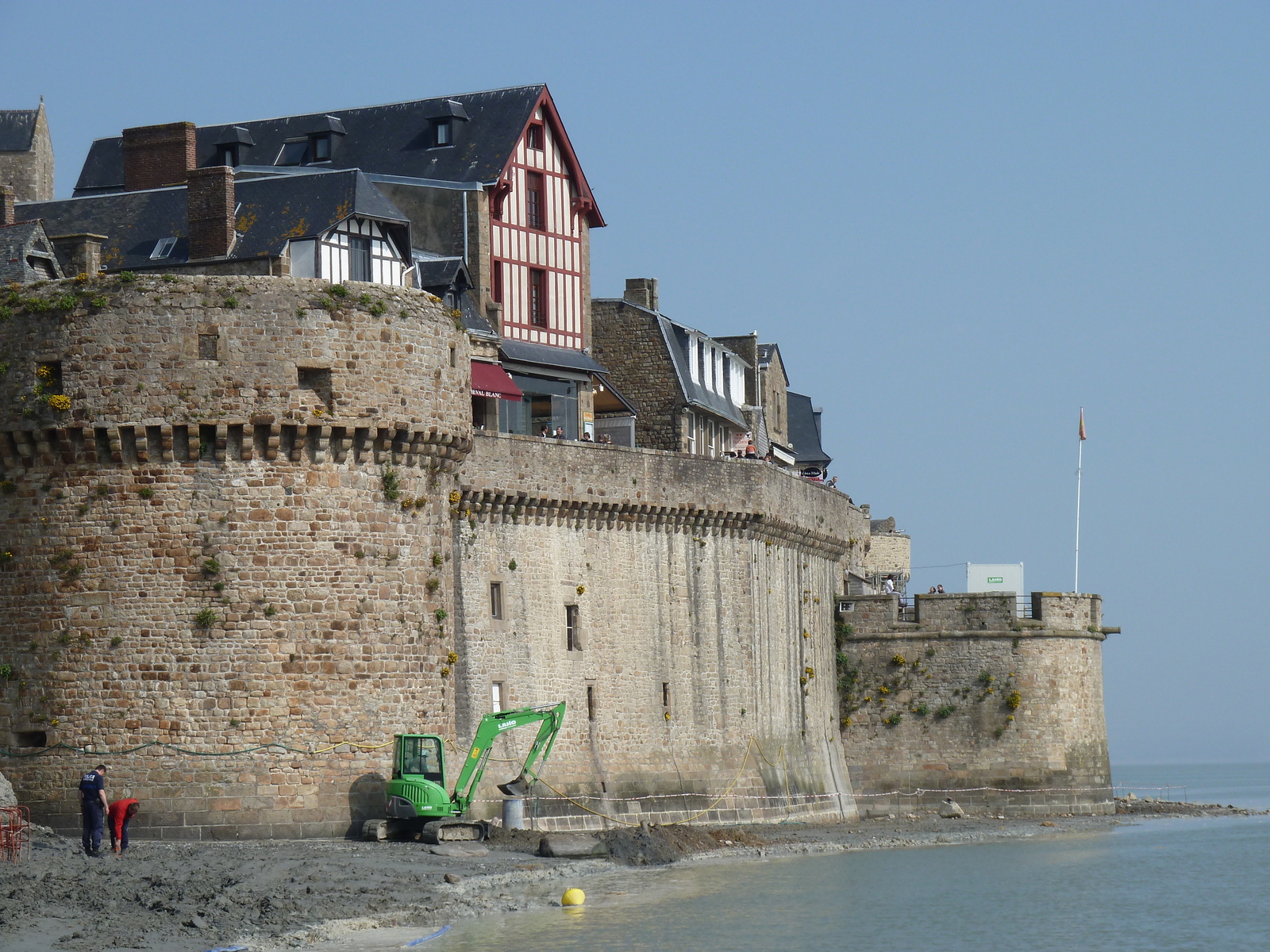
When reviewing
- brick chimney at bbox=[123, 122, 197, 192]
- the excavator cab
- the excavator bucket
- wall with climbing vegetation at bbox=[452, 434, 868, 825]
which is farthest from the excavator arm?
brick chimney at bbox=[123, 122, 197, 192]

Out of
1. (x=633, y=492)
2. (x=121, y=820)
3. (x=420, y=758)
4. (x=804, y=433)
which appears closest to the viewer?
(x=121, y=820)

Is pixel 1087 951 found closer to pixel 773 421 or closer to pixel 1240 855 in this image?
pixel 1240 855

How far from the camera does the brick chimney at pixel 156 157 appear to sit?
41.4 meters

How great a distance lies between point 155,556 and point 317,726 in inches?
120

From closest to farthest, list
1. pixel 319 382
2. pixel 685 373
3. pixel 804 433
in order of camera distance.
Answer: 1. pixel 319 382
2. pixel 685 373
3. pixel 804 433

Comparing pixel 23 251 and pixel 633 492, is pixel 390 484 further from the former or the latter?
pixel 23 251

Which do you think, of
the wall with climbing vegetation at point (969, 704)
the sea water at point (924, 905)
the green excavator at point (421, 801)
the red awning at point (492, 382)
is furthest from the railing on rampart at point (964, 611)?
the green excavator at point (421, 801)

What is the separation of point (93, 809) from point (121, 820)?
0.48 metres

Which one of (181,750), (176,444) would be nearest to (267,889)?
(181,750)

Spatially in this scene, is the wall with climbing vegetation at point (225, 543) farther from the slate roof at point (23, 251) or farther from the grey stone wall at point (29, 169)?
the grey stone wall at point (29, 169)

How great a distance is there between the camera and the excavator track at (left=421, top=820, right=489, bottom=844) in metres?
28.3

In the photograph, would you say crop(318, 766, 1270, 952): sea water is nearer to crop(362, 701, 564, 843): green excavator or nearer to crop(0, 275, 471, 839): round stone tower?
crop(362, 701, 564, 843): green excavator

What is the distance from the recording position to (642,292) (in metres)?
54.1

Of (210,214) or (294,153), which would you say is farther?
(294,153)
